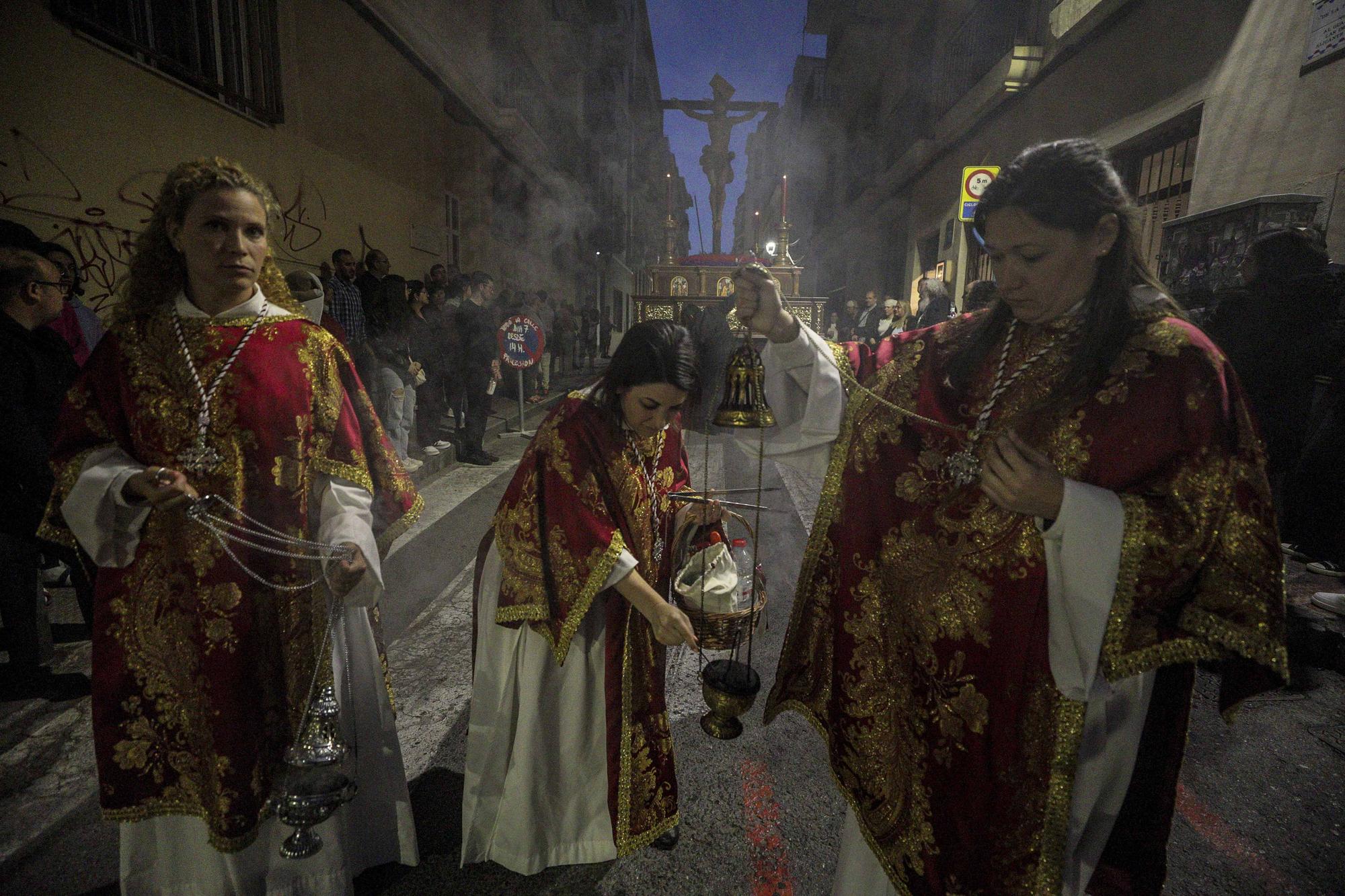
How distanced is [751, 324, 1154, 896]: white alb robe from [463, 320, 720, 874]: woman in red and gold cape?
0.31m

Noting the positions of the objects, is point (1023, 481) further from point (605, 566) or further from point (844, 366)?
point (605, 566)

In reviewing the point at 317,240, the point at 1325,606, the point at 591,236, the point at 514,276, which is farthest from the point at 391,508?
the point at 591,236

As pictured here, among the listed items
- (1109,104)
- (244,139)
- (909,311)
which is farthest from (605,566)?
(909,311)

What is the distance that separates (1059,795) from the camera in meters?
1.41

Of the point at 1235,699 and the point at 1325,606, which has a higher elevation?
the point at 1235,699

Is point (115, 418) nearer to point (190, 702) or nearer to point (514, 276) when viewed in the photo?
point (190, 702)

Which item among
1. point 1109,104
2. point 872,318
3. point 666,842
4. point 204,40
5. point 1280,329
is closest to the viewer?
point 666,842

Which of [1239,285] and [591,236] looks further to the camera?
[591,236]

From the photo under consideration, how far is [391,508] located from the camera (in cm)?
202

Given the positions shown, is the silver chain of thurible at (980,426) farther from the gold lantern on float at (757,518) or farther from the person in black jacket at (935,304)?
the person in black jacket at (935,304)

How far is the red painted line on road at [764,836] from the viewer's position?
2.21 meters

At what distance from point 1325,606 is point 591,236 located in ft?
83.7

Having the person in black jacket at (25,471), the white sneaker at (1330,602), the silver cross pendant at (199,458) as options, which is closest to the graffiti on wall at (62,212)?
the person in black jacket at (25,471)

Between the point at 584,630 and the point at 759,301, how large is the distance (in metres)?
1.09
